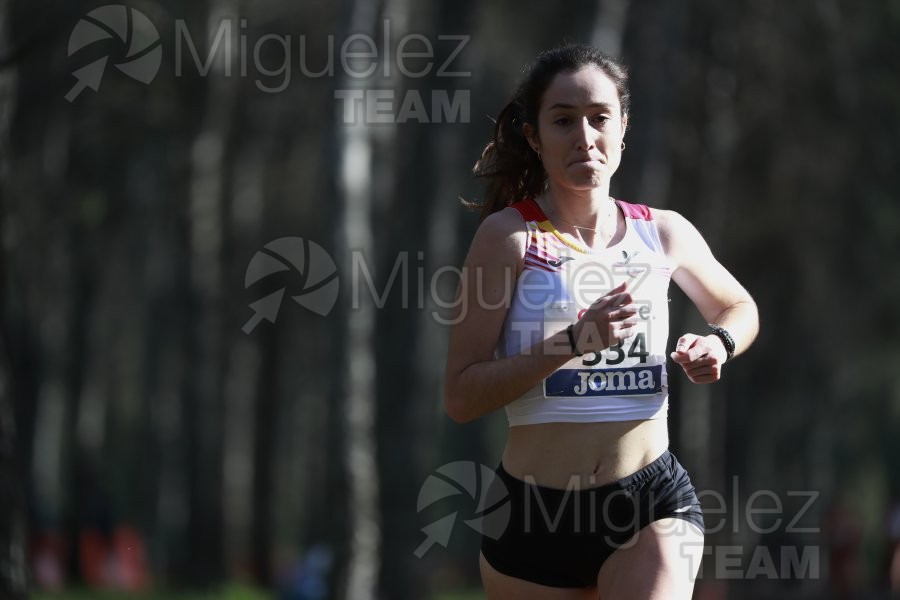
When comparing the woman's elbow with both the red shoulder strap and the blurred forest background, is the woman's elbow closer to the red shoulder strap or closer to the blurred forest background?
the red shoulder strap

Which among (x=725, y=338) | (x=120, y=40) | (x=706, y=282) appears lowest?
(x=725, y=338)

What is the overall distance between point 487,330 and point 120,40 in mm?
13775

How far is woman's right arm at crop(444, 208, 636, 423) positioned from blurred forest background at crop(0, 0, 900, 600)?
191 inches

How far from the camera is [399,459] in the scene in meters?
14.8

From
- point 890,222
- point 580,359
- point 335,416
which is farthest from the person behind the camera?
point 890,222

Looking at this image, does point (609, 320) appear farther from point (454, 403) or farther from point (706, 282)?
point (706, 282)

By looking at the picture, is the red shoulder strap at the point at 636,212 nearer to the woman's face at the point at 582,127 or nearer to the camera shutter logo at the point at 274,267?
the woman's face at the point at 582,127

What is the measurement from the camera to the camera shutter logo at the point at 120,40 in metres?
16.0

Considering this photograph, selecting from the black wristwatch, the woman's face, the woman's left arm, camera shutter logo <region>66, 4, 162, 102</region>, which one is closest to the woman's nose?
the woman's face

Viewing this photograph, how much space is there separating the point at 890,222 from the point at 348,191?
1359 centimetres

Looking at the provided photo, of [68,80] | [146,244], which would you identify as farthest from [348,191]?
[146,244]

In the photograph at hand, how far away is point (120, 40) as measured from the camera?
56.0ft

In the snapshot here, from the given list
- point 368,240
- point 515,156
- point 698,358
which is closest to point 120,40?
point 368,240

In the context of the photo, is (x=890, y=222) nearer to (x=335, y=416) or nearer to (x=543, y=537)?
(x=335, y=416)
